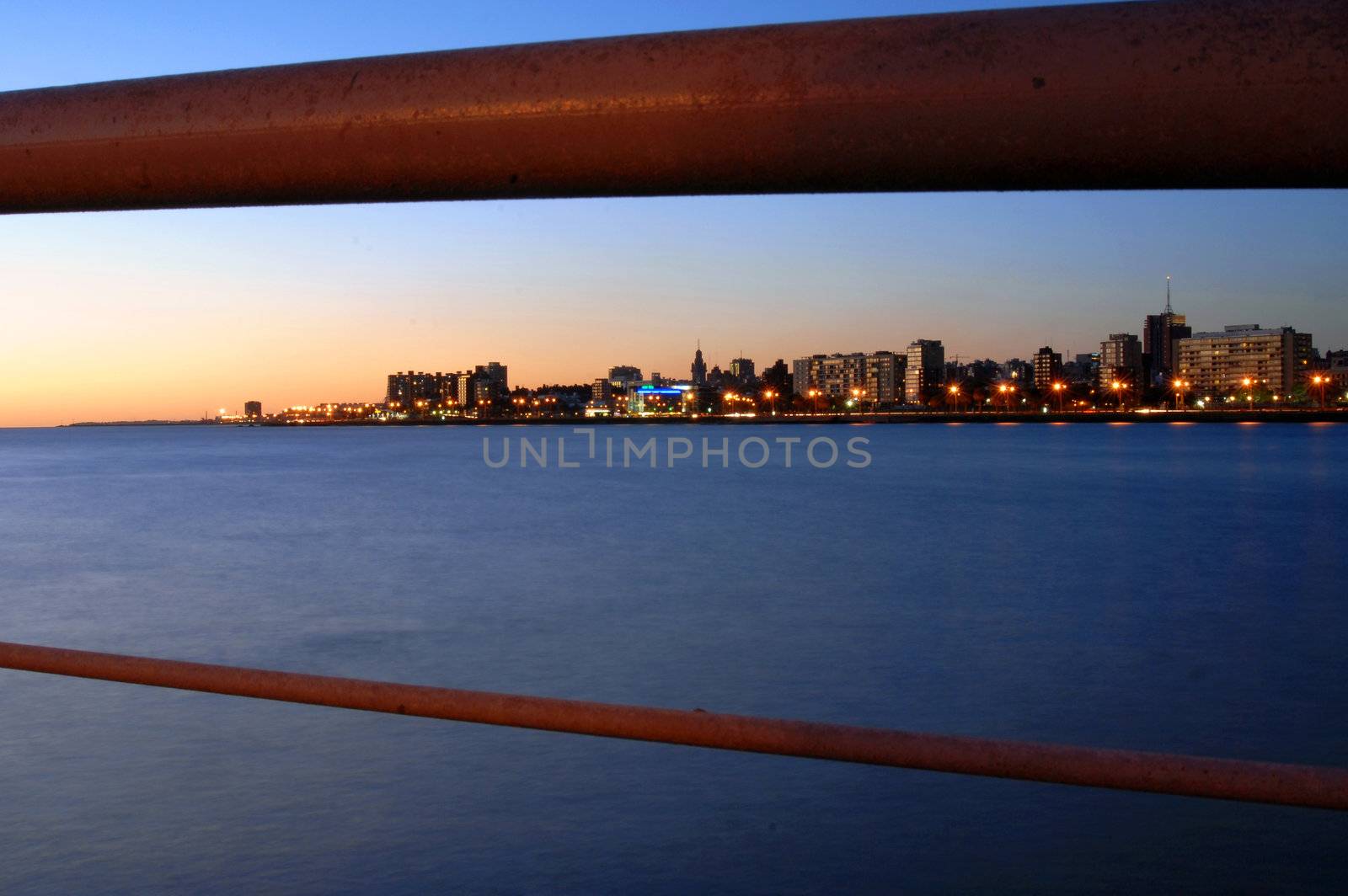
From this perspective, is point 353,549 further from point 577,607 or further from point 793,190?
point 793,190

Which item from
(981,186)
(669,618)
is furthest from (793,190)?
(669,618)

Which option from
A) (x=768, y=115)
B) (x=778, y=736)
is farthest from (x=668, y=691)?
(x=768, y=115)

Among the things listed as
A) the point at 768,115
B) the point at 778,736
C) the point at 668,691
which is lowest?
the point at 668,691

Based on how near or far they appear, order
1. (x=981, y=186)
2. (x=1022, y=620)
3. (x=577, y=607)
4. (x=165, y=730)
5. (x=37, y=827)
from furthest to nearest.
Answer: (x=577, y=607) → (x=1022, y=620) → (x=165, y=730) → (x=37, y=827) → (x=981, y=186)

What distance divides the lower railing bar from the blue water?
20.0 feet

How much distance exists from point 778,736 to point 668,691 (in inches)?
454

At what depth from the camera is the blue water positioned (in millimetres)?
7309

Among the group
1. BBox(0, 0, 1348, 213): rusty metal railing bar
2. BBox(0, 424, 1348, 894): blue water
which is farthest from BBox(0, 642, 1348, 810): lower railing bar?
BBox(0, 424, 1348, 894): blue water

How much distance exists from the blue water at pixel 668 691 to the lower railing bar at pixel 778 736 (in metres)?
6.10

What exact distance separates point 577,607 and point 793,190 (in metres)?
17.4

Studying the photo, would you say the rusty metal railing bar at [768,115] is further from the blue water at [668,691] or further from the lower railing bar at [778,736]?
the blue water at [668,691]

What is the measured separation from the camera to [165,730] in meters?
9.92

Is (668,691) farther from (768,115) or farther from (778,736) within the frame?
(768,115)

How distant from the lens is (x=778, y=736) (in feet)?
3.36
